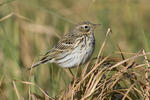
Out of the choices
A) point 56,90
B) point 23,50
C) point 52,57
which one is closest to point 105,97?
point 56,90

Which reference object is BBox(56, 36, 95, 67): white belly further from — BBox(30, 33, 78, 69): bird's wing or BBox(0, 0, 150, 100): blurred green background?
BBox(0, 0, 150, 100): blurred green background

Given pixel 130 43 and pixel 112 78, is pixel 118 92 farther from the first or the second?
pixel 130 43

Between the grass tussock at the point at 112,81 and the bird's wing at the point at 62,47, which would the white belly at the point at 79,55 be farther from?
the grass tussock at the point at 112,81

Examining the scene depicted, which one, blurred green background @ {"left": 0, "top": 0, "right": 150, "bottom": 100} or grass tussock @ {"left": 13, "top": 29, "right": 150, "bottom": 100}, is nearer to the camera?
grass tussock @ {"left": 13, "top": 29, "right": 150, "bottom": 100}

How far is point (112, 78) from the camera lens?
509cm

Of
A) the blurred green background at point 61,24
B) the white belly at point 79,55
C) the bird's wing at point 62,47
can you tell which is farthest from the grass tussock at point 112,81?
the blurred green background at point 61,24

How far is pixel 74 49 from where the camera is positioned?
7414mm

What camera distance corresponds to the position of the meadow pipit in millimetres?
7121

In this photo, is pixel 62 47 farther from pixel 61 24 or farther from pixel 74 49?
pixel 61 24

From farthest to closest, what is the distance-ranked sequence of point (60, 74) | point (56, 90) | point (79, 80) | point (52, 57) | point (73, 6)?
point (73, 6), point (52, 57), point (60, 74), point (56, 90), point (79, 80)

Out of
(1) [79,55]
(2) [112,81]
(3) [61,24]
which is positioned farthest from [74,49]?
(3) [61,24]


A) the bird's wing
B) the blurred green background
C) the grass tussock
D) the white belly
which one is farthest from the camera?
the blurred green background

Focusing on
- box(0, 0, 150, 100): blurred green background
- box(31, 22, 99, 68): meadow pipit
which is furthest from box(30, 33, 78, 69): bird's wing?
box(0, 0, 150, 100): blurred green background

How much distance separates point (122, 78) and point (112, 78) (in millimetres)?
128
